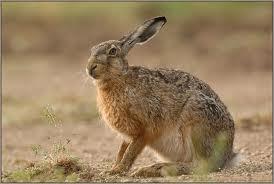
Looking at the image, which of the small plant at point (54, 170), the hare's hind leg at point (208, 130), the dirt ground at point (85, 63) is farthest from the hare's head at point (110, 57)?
the dirt ground at point (85, 63)

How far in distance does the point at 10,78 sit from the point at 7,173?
9.23 meters

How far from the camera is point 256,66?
17.8 meters

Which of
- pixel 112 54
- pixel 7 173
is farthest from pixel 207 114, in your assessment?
pixel 7 173

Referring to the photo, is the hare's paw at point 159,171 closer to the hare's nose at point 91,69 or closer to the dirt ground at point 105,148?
the dirt ground at point 105,148

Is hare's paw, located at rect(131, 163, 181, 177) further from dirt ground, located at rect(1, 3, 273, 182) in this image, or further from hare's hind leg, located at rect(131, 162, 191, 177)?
dirt ground, located at rect(1, 3, 273, 182)

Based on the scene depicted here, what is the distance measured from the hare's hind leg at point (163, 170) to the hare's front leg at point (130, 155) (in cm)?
16

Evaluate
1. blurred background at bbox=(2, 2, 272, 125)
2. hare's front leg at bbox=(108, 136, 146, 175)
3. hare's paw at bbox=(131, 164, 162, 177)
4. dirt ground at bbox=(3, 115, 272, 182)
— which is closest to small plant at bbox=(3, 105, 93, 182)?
dirt ground at bbox=(3, 115, 272, 182)

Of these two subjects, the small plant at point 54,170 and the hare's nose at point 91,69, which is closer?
the small plant at point 54,170

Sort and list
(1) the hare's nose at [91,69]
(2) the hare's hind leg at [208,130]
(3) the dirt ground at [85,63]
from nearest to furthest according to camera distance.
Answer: (1) the hare's nose at [91,69] < (2) the hare's hind leg at [208,130] < (3) the dirt ground at [85,63]

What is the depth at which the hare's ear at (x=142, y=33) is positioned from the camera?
8.45 metres

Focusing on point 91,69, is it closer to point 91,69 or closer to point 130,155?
point 91,69

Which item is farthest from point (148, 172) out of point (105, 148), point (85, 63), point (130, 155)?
point (85, 63)

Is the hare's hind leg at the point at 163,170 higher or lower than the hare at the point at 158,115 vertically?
lower

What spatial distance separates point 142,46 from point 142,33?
1081 centimetres
